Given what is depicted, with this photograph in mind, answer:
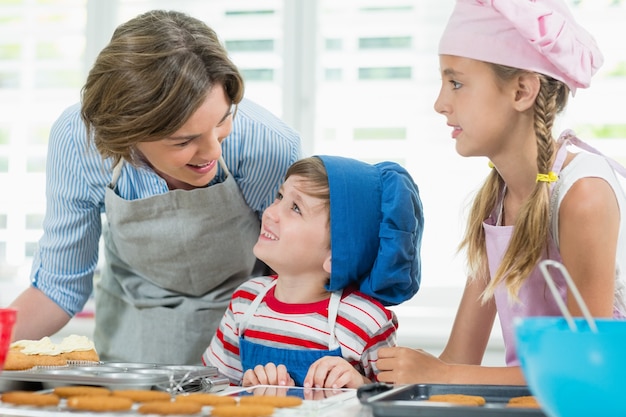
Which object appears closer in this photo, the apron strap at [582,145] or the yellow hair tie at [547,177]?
the yellow hair tie at [547,177]

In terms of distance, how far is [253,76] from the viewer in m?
3.08

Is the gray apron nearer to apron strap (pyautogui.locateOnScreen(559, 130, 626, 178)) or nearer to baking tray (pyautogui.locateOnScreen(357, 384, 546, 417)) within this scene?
apron strap (pyautogui.locateOnScreen(559, 130, 626, 178))

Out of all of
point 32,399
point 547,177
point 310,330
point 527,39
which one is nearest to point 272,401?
point 32,399

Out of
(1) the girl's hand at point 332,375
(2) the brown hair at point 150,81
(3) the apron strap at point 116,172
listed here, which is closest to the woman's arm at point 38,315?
(3) the apron strap at point 116,172

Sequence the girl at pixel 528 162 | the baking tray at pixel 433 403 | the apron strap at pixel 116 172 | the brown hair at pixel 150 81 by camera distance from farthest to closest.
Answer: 1. the apron strap at pixel 116 172
2. the brown hair at pixel 150 81
3. the girl at pixel 528 162
4. the baking tray at pixel 433 403

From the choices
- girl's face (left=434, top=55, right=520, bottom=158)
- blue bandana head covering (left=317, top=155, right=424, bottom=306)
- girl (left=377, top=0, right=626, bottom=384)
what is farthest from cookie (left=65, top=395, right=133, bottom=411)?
girl's face (left=434, top=55, right=520, bottom=158)

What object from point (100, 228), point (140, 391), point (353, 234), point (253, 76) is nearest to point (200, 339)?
point (100, 228)

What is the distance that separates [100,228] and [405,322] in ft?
4.30

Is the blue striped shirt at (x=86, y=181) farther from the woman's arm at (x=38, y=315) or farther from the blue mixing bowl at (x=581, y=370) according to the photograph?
the blue mixing bowl at (x=581, y=370)

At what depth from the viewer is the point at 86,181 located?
1741 mm

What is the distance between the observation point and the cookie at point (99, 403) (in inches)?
34.7

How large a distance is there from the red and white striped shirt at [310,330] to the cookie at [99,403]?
613 millimetres

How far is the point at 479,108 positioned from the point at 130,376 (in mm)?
736

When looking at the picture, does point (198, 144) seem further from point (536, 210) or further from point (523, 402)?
point (523, 402)
